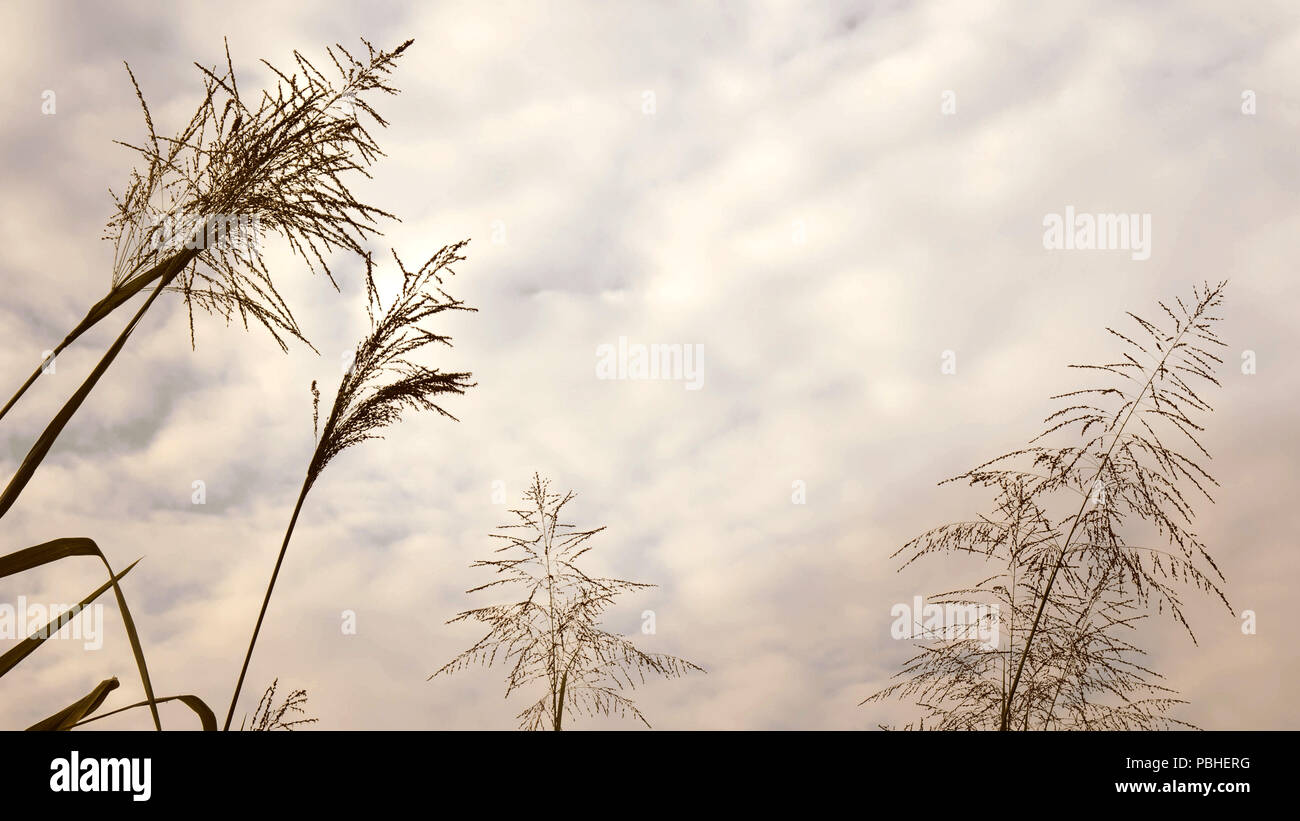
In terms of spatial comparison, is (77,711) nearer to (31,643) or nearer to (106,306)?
(31,643)

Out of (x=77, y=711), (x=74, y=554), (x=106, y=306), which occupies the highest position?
(x=106, y=306)

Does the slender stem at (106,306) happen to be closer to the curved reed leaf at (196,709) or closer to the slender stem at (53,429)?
the slender stem at (53,429)

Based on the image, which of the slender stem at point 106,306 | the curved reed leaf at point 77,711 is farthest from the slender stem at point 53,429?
the curved reed leaf at point 77,711

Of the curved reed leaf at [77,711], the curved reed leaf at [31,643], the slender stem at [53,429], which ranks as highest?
the slender stem at [53,429]

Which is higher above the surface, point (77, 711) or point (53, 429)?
point (53, 429)

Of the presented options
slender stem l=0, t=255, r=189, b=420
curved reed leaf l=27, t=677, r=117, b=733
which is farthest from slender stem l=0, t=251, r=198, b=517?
curved reed leaf l=27, t=677, r=117, b=733

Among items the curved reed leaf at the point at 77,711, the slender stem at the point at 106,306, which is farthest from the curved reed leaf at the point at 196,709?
the slender stem at the point at 106,306

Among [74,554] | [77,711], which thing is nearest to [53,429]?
[74,554]

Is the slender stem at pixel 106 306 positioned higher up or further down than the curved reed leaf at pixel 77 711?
higher up

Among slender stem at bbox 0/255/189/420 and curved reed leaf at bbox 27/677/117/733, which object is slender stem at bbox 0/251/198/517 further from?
curved reed leaf at bbox 27/677/117/733

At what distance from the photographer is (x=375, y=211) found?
1.82 meters
